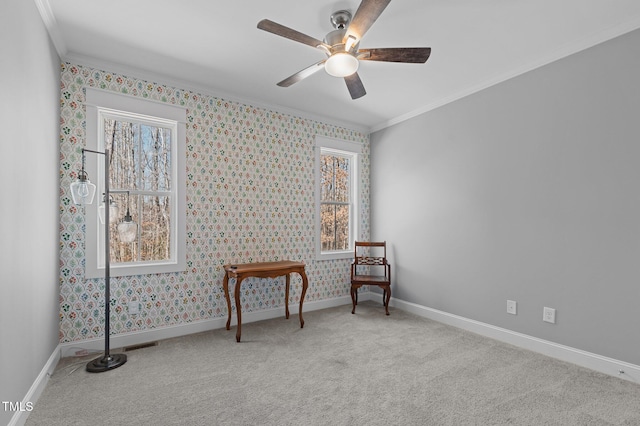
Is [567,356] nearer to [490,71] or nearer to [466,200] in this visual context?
[466,200]

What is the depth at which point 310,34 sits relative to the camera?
2537mm

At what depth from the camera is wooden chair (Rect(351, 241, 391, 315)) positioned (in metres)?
4.07

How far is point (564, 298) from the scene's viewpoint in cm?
274

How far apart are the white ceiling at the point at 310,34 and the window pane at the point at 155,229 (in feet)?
4.20

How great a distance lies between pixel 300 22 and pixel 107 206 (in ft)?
7.09

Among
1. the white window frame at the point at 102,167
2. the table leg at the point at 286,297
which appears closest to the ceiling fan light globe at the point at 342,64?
the white window frame at the point at 102,167

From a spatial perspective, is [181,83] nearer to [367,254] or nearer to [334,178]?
[334,178]

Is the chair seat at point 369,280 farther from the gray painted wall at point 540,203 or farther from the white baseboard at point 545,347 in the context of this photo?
the white baseboard at point 545,347

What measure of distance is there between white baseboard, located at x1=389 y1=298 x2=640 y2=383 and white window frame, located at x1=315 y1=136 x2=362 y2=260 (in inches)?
54.2

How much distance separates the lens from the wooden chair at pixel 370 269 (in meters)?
4.07

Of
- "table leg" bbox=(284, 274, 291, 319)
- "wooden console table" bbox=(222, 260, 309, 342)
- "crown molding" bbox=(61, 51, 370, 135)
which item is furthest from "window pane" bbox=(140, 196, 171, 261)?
"table leg" bbox=(284, 274, 291, 319)

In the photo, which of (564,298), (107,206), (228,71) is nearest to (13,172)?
(107,206)

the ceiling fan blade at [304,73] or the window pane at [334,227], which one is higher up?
the ceiling fan blade at [304,73]

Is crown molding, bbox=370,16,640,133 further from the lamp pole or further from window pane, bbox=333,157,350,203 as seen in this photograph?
the lamp pole
